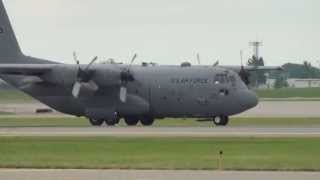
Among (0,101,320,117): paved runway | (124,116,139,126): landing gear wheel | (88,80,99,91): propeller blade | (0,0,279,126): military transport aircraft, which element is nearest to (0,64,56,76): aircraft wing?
(0,0,279,126): military transport aircraft

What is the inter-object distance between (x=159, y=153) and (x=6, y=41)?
107 feet

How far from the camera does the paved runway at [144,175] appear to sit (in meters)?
22.6

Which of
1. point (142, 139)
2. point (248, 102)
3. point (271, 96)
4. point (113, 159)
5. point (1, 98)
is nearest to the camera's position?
point (113, 159)

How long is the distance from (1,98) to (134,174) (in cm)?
10787

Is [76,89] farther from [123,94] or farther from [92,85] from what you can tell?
[123,94]

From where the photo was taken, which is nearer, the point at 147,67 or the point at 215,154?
the point at 215,154

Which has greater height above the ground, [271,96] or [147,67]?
[147,67]

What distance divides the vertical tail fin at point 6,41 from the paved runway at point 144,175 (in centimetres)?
3813

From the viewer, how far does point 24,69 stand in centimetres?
5666

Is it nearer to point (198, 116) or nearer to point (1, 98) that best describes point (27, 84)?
point (198, 116)

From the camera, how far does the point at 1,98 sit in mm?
129375

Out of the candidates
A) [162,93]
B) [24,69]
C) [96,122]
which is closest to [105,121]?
[96,122]

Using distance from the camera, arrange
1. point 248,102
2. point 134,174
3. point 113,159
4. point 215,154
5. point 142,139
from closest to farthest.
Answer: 1. point 134,174
2. point 113,159
3. point 215,154
4. point 142,139
5. point 248,102

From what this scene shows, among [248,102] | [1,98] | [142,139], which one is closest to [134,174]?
[142,139]
